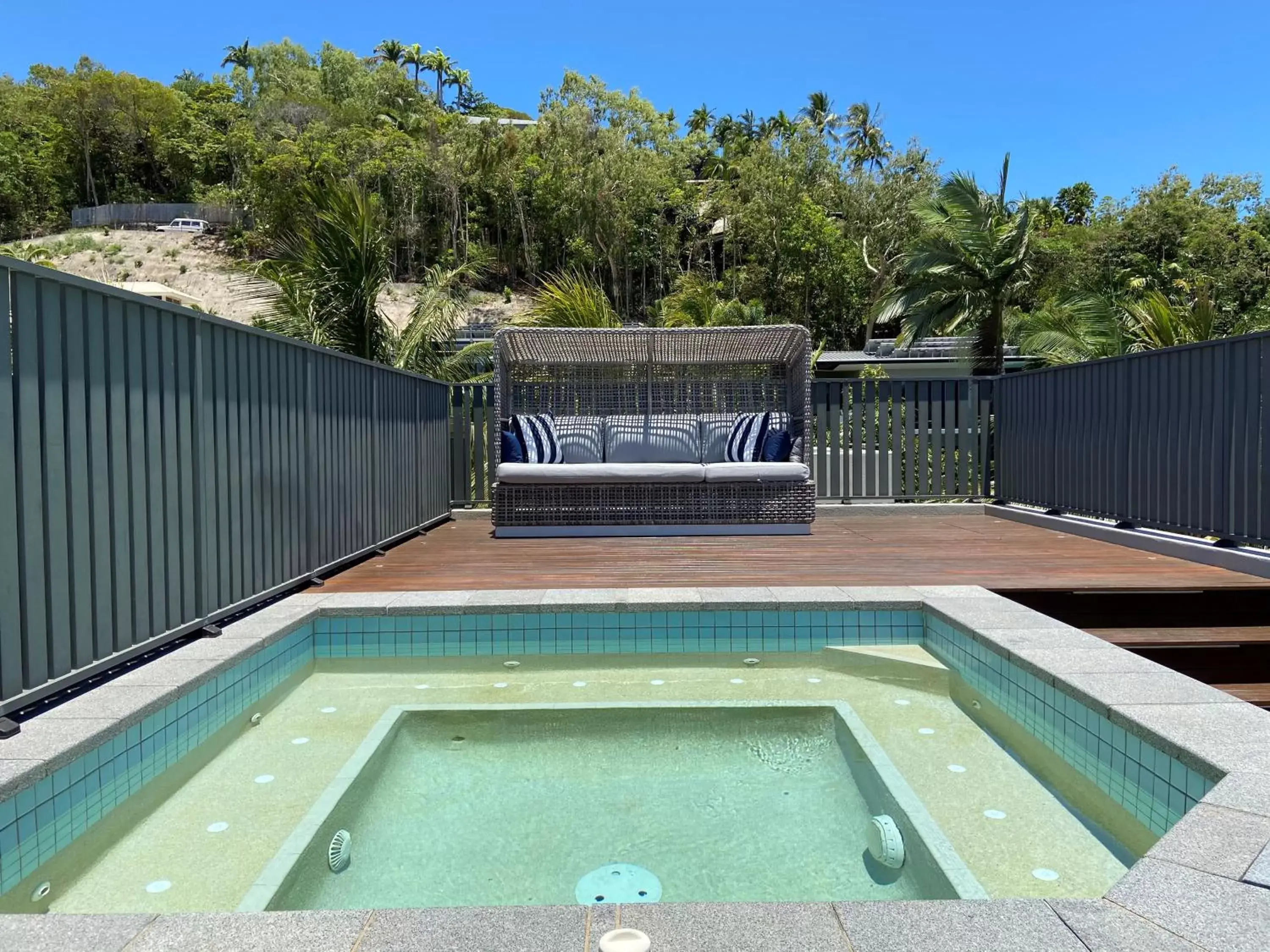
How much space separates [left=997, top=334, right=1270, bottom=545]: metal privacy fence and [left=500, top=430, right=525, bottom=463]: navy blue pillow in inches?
190

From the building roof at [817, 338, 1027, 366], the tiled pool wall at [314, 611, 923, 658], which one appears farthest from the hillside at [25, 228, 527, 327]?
the tiled pool wall at [314, 611, 923, 658]

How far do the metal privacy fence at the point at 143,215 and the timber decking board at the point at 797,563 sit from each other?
151ft

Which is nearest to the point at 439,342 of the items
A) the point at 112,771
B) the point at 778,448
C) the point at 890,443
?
the point at 778,448

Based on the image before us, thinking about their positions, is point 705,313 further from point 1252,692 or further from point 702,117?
point 702,117

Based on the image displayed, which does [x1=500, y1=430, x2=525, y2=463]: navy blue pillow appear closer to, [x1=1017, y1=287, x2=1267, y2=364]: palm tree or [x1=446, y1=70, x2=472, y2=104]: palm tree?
[x1=1017, y1=287, x2=1267, y2=364]: palm tree

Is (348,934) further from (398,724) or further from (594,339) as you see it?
(594,339)

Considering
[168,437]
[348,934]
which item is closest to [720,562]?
[168,437]

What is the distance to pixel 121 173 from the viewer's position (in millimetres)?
48844

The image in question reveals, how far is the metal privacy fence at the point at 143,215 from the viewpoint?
45.4 meters

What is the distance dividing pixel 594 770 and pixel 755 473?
467cm

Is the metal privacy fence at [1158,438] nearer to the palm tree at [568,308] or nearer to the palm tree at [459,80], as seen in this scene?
the palm tree at [568,308]

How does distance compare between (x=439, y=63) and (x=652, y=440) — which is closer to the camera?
(x=652, y=440)

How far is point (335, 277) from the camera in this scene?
932 cm

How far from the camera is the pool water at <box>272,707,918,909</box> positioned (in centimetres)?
201
